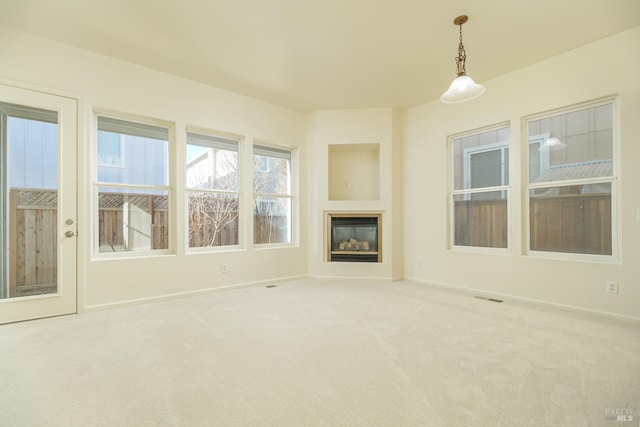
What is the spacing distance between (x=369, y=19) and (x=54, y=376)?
3.62 meters

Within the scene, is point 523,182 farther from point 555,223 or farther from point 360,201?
point 360,201

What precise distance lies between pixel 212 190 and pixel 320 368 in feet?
9.96

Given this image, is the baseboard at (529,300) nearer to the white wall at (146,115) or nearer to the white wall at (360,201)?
the white wall at (360,201)

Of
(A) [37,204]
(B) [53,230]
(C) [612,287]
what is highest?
(A) [37,204]

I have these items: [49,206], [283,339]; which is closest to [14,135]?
[49,206]

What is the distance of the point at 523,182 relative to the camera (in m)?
3.75

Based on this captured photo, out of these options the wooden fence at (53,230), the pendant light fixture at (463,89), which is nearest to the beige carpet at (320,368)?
the wooden fence at (53,230)

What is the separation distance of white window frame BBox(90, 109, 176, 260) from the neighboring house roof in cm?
458

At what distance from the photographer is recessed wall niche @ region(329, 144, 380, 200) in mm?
5434

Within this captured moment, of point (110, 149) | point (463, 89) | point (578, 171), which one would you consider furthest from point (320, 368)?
point (578, 171)

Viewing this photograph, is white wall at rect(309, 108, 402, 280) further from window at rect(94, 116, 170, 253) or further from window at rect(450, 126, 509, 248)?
window at rect(94, 116, 170, 253)

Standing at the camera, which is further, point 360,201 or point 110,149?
point 360,201

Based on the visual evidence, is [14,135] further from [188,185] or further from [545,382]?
[545,382]

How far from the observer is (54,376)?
1889mm
